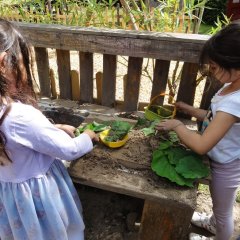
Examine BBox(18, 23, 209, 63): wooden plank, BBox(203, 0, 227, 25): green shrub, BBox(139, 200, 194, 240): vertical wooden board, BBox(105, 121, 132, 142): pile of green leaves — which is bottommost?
BBox(203, 0, 227, 25): green shrub

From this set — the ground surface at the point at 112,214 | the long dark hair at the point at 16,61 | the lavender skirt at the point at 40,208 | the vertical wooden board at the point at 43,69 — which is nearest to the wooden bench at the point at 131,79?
the vertical wooden board at the point at 43,69

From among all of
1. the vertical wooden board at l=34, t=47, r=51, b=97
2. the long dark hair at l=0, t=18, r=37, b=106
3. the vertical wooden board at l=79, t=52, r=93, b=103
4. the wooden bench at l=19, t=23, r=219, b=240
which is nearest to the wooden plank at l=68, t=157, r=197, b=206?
the wooden bench at l=19, t=23, r=219, b=240

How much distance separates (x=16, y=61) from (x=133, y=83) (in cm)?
120

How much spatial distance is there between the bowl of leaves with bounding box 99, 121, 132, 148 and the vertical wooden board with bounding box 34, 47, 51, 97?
3.32 feet

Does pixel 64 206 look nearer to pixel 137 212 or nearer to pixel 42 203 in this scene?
pixel 42 203

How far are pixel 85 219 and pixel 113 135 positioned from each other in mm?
723

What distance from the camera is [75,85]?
263cm

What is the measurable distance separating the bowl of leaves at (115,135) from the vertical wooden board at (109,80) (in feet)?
2.10

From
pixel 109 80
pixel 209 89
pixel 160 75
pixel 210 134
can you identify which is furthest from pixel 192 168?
pixel 109 80

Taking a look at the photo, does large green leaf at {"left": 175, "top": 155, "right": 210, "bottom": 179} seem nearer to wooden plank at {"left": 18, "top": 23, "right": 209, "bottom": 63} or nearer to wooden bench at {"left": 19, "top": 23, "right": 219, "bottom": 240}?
wooden bench at {"left": 19, "top": 23, "right": 219, "bottom": 240}

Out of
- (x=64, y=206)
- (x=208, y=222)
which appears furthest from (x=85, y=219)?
(x=208, y=222)

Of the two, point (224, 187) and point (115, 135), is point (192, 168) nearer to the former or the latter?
A: point (224, 187)

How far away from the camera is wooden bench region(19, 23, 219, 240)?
156 cm

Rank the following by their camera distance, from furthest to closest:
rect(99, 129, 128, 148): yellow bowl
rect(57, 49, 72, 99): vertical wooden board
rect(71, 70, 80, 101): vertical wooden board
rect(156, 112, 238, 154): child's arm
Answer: rect(71, 70, 80, 101): vertical wooden board → rect(57, 49, 72, 99): vertical wooden board → rect(99, 129, 128, 148): yellow bowl → rect(156, 112, 238, 154): child's arm
